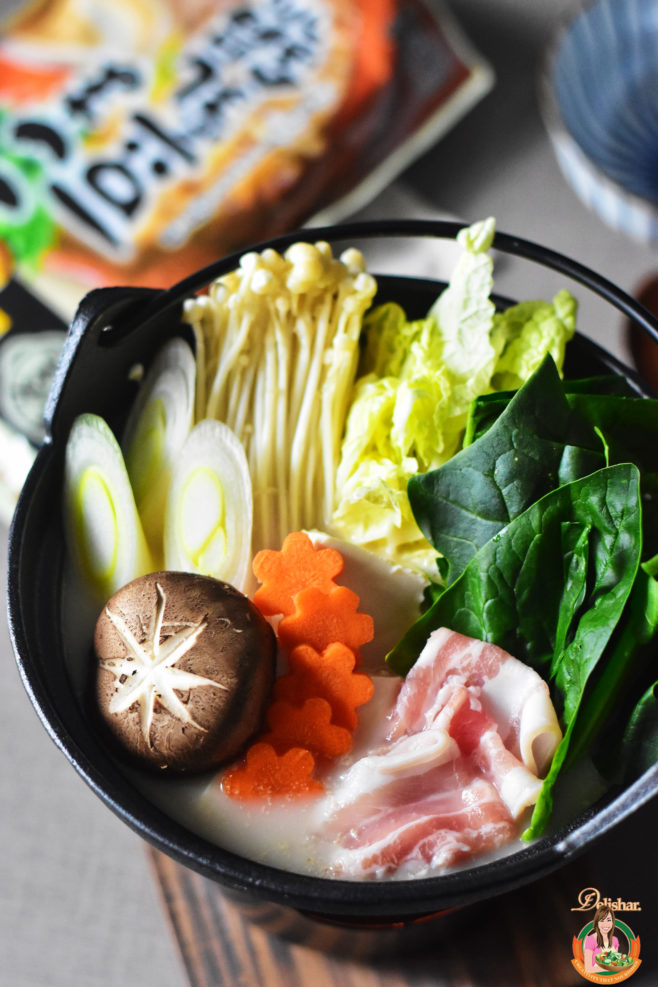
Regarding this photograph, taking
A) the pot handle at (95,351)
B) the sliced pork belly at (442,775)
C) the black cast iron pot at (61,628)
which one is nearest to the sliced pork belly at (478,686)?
the sliced pork belly at (442,775)

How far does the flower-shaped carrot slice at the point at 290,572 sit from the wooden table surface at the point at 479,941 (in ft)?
1.17

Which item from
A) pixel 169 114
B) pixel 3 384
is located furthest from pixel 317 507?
pixel 169 114

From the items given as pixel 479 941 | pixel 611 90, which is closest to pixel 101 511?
pixel 479 941

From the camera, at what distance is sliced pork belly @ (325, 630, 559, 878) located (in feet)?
2.87

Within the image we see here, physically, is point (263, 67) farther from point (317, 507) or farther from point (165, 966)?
point (165, 966)

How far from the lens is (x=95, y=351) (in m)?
1.07

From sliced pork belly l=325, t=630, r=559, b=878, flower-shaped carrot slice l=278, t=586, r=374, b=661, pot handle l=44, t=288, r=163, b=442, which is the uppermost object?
pot handle l=44, t=288, r=163, b=442

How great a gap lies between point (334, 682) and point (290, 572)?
0.14 meters

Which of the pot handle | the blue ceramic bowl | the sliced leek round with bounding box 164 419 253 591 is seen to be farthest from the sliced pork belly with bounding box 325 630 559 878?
the blue ceramic bowl

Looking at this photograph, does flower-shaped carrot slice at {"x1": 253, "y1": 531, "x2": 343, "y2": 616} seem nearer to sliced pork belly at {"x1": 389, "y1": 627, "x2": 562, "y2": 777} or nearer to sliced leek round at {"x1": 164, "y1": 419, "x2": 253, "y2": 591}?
sliced leek round at {"x1": 164, "y1": 419, "x2": 253, "y2": 591}

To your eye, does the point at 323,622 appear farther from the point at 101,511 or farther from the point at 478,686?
the point at 101,511

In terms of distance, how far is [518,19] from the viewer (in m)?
2.08

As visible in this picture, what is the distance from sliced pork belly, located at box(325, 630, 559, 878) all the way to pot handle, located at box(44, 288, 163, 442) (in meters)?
0.52

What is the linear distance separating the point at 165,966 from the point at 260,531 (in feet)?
2.43
